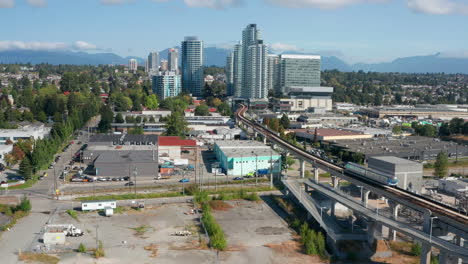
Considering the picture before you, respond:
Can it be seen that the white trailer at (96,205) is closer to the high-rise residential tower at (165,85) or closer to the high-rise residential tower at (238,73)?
the high-rise residential tower at (165,85)

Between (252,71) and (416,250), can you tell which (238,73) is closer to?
(252,71)

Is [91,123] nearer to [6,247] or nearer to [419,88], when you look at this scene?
[6,247]

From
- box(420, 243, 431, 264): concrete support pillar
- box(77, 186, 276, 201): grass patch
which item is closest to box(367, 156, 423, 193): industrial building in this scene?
box(420, 243, 431, 264): concrete support pillar

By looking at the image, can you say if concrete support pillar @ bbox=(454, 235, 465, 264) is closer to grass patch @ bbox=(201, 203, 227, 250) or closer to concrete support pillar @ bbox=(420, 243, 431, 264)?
concrete support pillar @ bbox=(420, 243, 431, 264)

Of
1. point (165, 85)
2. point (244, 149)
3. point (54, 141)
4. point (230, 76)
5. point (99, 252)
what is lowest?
point (99, 252)

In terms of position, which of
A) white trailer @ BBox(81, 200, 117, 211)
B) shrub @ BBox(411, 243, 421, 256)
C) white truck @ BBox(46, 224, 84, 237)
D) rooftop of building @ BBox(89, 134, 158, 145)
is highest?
rooftop of building @ BBox(89, 134, 158, 145)

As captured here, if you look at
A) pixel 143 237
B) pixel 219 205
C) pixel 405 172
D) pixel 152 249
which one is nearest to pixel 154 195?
pixel 219 205
